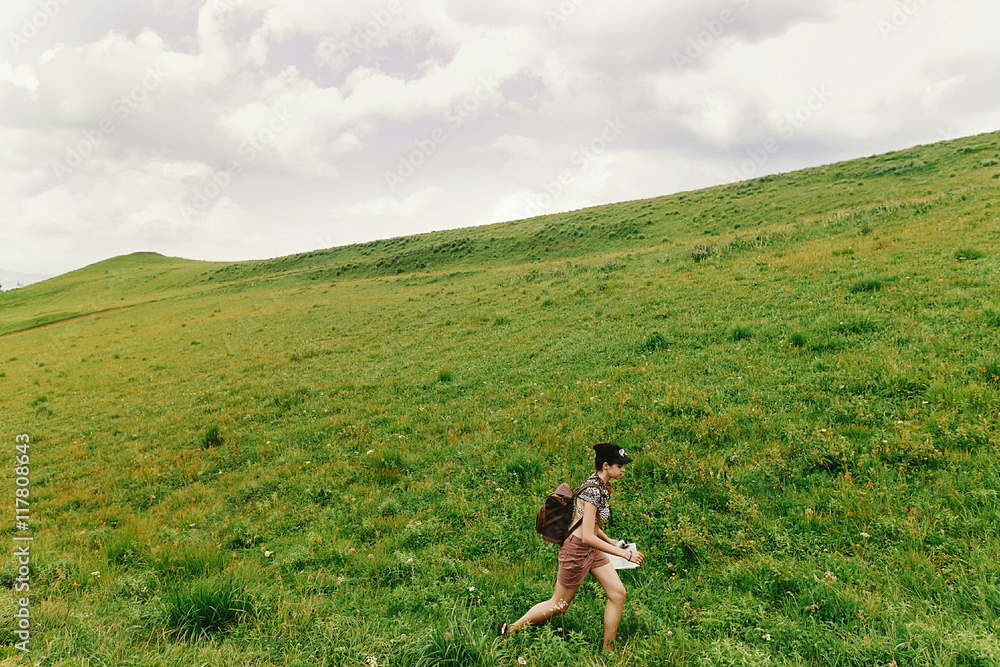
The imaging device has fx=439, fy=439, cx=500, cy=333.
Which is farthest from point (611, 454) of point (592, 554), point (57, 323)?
point (57, 323)

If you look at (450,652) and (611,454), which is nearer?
(450,652)

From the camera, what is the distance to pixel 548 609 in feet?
15.6

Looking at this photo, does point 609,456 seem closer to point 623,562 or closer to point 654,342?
point 623,562

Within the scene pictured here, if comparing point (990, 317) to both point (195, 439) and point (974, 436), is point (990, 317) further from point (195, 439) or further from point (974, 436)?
point (195, 439)

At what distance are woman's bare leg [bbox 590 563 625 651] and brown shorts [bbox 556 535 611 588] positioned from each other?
0.29 feet

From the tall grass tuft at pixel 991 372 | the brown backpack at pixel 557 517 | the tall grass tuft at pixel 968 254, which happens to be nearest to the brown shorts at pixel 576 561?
the brown backpack at pixel 557 517

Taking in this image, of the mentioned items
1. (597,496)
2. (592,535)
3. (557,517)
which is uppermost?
(597,496)

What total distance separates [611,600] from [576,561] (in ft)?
1.68

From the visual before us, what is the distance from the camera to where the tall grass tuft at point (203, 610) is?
4797 mm

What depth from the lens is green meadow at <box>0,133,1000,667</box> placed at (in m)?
4.55

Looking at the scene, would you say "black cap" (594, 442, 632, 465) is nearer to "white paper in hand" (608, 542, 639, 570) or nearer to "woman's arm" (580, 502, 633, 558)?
"woman's arm" (580, 502, 633, 558)

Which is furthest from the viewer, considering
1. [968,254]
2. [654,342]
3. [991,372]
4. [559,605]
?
[968,254]

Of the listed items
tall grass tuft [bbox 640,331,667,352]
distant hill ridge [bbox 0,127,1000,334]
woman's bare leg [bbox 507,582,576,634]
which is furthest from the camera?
distant hill ridge [bbox 0,127,1000,334]

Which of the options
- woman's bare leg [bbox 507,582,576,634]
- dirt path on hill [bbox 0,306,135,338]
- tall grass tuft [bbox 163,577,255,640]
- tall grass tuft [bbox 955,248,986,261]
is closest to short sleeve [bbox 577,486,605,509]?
woman's bare leg [bbox 507,582,576,634]
